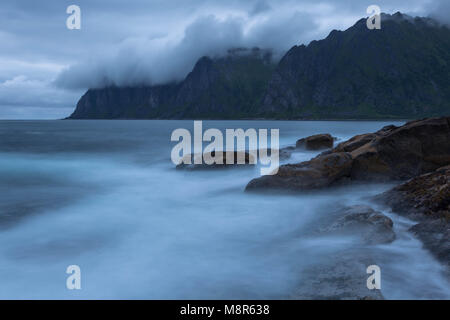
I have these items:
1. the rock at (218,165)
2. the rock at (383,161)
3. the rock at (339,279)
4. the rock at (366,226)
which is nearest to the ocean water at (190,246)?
the rock at (339,279)

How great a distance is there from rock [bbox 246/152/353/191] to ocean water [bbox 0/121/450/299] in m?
0.51

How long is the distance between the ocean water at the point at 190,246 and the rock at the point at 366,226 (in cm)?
26

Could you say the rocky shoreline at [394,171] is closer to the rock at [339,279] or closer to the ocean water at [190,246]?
the ocean water at [190,246]

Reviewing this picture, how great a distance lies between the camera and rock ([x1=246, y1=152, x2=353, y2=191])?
13625 mm

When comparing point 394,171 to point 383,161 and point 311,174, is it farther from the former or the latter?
point 311,174

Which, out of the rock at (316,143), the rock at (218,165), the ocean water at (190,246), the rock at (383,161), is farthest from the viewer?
the rock at (316,143)

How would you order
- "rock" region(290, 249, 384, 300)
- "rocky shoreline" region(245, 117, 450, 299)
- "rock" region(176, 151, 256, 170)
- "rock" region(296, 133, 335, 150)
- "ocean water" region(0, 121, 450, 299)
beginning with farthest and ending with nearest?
"rock" region(296, 133, 335, 150)
"rock" region(176, 151, 256, 170)
"rocky shoreline" region(245, 117, 450, 299)
"ocean water" region(0, 121, 450, 299)
"rock" region(290, 249, 384, 300)

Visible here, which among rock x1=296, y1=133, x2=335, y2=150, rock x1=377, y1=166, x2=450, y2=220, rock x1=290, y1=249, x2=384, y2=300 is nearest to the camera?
rock x1=290, y1=249, x2=384, y2=300

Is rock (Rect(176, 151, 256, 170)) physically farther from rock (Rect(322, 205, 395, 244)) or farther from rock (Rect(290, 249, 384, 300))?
rock (Rect(290, 249, 384, 300))

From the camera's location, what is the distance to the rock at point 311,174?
13.6 m

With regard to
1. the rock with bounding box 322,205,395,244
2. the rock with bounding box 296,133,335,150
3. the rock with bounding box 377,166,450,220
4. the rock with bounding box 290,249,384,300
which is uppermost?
the rock with bounding box 296,133,335,150

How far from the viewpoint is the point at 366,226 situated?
8688 mm

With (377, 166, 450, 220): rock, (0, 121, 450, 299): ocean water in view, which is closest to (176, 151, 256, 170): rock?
(0, 121, 450, 299): ocean water

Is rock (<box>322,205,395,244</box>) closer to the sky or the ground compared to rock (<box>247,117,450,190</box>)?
closer to the ground
